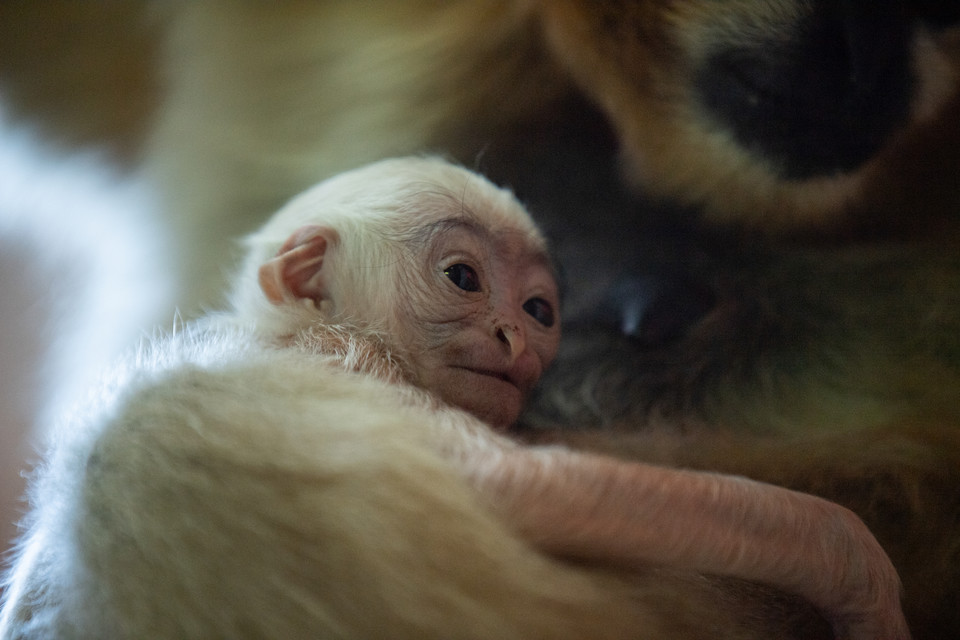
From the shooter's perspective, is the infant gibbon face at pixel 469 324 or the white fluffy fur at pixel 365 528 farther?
the infant gibbon face at pixel 469 324

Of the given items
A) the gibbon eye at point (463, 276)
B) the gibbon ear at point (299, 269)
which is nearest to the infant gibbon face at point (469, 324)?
the gibbon eye at point (463, 276)

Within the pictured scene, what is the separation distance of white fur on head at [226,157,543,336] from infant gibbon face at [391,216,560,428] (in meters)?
0.03

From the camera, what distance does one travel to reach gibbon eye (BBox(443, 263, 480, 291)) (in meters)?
0.75

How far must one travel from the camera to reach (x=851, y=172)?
0.77 meters

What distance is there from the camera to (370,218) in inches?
31.2

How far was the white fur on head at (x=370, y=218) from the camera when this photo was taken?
76cm

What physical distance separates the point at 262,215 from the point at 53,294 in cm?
27

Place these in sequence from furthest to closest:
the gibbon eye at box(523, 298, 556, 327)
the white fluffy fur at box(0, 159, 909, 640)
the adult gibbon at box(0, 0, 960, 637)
Answer: 1. the gibbon eye at box(523, 298, 556, 327)
2. the adult gibbon at box(0, 0, 960, 637)
3. the white fluffy fur at box(0, 159, 909, 640)

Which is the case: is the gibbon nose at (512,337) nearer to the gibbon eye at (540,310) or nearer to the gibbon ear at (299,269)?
the gibbon eye at (540,310)

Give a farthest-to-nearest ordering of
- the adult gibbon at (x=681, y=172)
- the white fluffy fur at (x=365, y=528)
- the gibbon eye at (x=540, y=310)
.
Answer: the gibbon eye at (x=540, y=310)
the adult gibbon at (x=681, y=172)
the white fluffy fur at (x=365, y=528)

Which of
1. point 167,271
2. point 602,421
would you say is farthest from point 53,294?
point 602,421

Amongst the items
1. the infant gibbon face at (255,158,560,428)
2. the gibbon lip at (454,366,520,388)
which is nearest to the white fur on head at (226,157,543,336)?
the infant gibbon face at (255,158,560,428)

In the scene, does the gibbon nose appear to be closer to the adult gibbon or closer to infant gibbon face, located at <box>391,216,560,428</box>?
infant gibbon face, located at <box>391,216,560,428</box>

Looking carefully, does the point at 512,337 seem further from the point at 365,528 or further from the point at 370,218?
the point at 365,528
